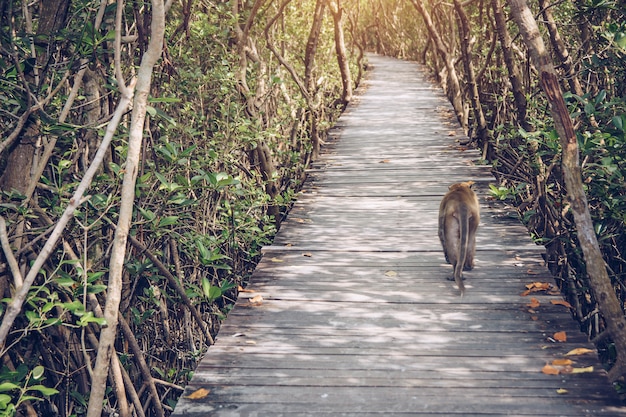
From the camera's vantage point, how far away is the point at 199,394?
10.6 ft

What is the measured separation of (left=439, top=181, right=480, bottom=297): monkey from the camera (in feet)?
13.8

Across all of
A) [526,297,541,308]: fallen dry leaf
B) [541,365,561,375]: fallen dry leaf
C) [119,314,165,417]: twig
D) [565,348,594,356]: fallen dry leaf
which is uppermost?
[526,297,541,308]: fallen dry leaf

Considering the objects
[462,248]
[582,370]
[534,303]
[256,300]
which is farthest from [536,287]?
[256,300]

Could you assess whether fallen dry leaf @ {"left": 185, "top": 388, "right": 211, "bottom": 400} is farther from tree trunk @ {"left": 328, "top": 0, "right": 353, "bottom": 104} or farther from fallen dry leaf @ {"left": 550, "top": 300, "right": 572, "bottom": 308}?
tree trunk @ {"left": 328, "top": 0, "right": 353, "bottom": 104}

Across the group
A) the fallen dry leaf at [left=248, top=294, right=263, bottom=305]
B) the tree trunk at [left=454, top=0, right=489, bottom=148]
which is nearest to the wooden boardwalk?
the fallen dry leaf at [left=248, top=294, right=263, bottom=305]

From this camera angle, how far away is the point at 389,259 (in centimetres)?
496

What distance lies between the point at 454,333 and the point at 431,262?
1.15 m

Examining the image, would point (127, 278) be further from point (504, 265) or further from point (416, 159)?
point (416, 159)

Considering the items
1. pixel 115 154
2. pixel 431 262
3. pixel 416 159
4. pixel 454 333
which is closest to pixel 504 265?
pixel 431 262

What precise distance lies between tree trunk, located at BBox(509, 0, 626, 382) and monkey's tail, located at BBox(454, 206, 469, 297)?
3.04 feet

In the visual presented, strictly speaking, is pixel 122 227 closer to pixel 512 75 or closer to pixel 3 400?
pixel 3 400

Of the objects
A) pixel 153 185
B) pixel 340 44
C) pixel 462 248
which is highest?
pixel 340 44

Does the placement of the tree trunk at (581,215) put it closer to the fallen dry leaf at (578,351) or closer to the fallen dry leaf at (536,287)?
the fallen dry leaf at (578,351)

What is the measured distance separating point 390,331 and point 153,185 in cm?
183
